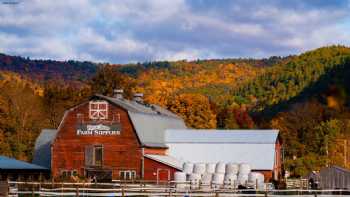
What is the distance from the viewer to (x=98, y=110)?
5503 centimetres

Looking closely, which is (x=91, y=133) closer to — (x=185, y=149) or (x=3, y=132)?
(x=185, y=149)

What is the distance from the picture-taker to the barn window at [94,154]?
181ft

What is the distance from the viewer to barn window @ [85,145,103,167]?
55.0 metres

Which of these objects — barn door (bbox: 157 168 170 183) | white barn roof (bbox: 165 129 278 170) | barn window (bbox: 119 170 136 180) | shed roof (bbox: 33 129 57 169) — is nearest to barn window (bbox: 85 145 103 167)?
barn window (bbox: 119 170 136 180)

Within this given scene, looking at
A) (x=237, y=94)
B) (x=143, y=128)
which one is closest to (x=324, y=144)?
(x=143, y=128)

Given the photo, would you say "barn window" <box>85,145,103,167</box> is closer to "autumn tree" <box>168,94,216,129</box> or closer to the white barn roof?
the white barn roof

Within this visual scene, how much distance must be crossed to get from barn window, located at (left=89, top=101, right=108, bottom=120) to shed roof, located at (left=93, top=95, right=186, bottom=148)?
0.50m

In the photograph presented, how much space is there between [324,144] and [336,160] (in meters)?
4.27

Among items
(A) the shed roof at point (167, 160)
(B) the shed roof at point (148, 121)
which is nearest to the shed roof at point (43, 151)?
(B) the shed roof at point (148, 121)

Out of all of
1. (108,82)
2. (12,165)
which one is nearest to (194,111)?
(108,82)

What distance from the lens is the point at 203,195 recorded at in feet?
102

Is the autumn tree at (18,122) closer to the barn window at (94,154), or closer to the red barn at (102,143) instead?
the red barn at (102,143)

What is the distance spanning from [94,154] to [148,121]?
523cm

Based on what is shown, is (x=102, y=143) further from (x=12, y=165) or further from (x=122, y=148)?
(x=12, y=165)
